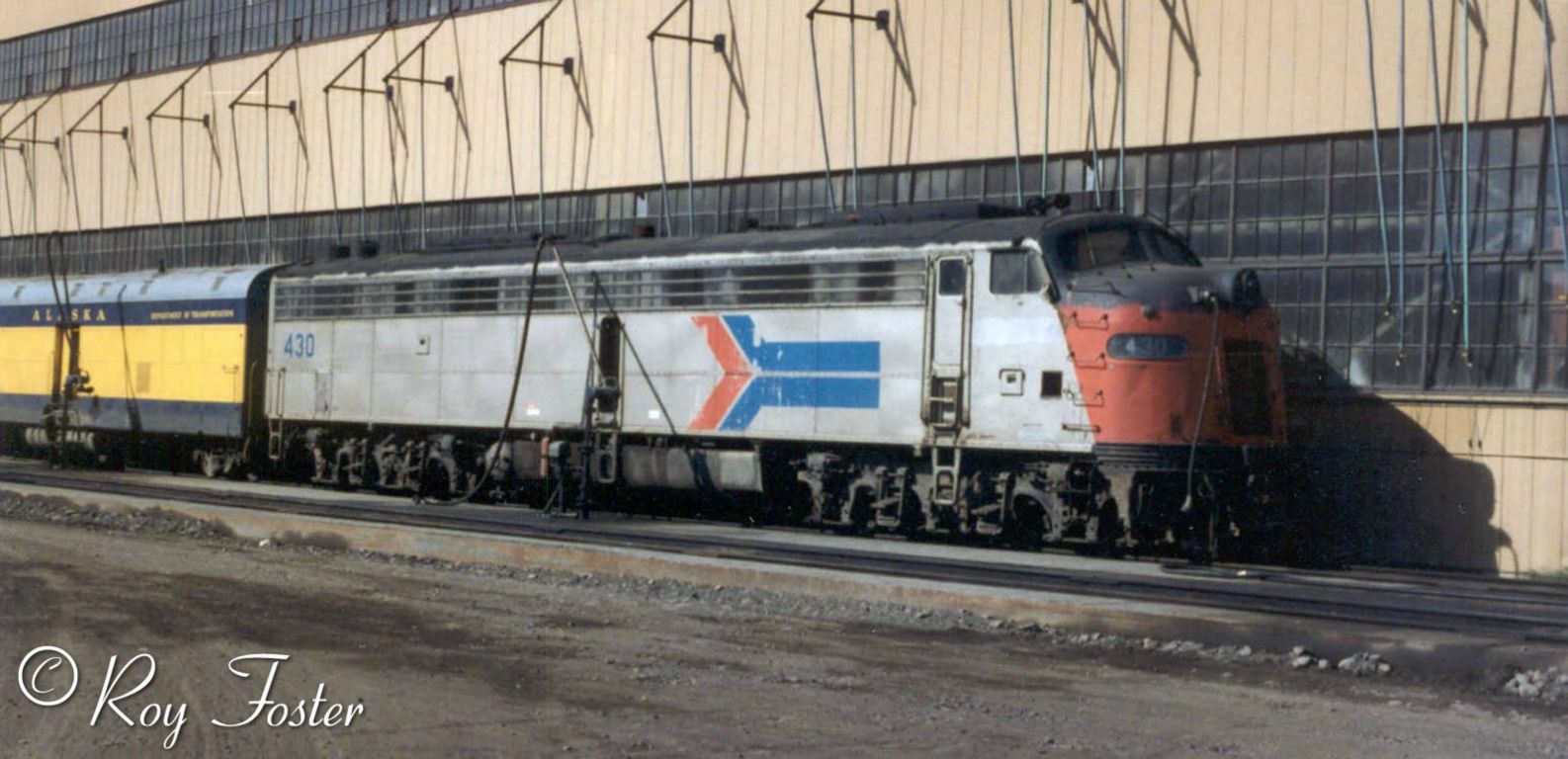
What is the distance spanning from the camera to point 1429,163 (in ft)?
69.0

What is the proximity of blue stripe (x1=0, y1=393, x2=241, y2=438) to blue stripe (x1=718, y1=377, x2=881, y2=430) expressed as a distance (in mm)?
11534

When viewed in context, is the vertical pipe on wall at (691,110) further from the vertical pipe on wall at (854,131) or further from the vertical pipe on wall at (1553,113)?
the vertical pipe on wall at (1553,113)

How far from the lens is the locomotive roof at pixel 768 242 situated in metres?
19.4

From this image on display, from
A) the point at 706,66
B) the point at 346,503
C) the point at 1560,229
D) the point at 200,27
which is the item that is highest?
the point at 200,27

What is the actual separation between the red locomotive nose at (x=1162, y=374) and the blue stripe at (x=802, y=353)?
9.39 ft

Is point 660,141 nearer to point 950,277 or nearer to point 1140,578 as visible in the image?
point 950,277

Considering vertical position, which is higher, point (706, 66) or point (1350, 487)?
point (706, 66)

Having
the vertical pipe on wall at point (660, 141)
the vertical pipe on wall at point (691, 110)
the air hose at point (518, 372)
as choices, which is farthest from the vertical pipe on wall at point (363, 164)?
the air hose at point (518, 372)

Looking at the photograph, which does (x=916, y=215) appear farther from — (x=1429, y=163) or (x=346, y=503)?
(x=346, y=503)

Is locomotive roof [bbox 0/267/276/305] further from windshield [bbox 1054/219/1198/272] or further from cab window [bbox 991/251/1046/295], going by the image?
windshield [bbox 1054/219/1198/272]

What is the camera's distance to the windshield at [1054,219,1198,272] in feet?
62.0

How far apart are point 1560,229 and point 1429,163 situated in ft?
5.74

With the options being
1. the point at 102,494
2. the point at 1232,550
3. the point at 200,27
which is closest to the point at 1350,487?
the point at 1232,550

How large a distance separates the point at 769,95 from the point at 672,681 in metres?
18.3
